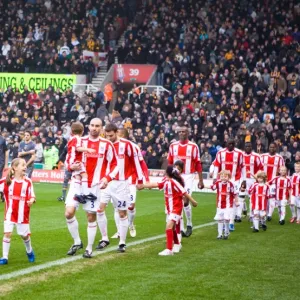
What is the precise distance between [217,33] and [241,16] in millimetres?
1510

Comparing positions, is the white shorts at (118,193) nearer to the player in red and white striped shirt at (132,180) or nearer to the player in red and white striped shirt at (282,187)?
the player in red and white striped shirt at (132,180)

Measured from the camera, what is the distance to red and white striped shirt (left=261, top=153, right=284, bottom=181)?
22.7 meters

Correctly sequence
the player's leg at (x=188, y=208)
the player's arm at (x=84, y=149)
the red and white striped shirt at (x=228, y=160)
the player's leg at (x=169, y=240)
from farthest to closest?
the red and white striped shirt at (x=228, y=160) < the player's leg at (x=188, y=208) < the player's leg at (x=169, y=240) < the player's arm at (x=84, y=149)

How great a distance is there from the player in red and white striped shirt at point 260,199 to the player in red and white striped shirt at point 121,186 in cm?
478

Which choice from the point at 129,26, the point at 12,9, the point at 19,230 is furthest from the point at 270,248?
the point at 12,9

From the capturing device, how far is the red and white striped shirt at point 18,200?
12.5 m

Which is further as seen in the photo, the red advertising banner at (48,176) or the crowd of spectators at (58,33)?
the crowd of spectators at (58,33)

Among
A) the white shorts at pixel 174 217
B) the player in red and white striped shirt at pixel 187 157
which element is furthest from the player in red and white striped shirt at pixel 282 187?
the white shorts at pixel 174 217

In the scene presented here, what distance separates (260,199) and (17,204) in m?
8.41

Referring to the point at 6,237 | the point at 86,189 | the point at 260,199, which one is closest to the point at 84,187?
the point at 86,189

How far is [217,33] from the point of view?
40531 millimetres

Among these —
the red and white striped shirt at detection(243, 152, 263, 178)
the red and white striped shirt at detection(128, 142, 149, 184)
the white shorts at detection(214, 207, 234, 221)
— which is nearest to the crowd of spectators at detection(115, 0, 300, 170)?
the red and white striped shirt at detection(243, 152, 263, 178)

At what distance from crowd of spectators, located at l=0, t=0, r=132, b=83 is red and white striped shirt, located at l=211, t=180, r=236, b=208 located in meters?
25.6

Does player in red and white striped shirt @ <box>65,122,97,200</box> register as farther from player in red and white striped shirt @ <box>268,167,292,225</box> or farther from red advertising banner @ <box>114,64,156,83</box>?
red advertising banner @ <box>114,64,156,83</box>
